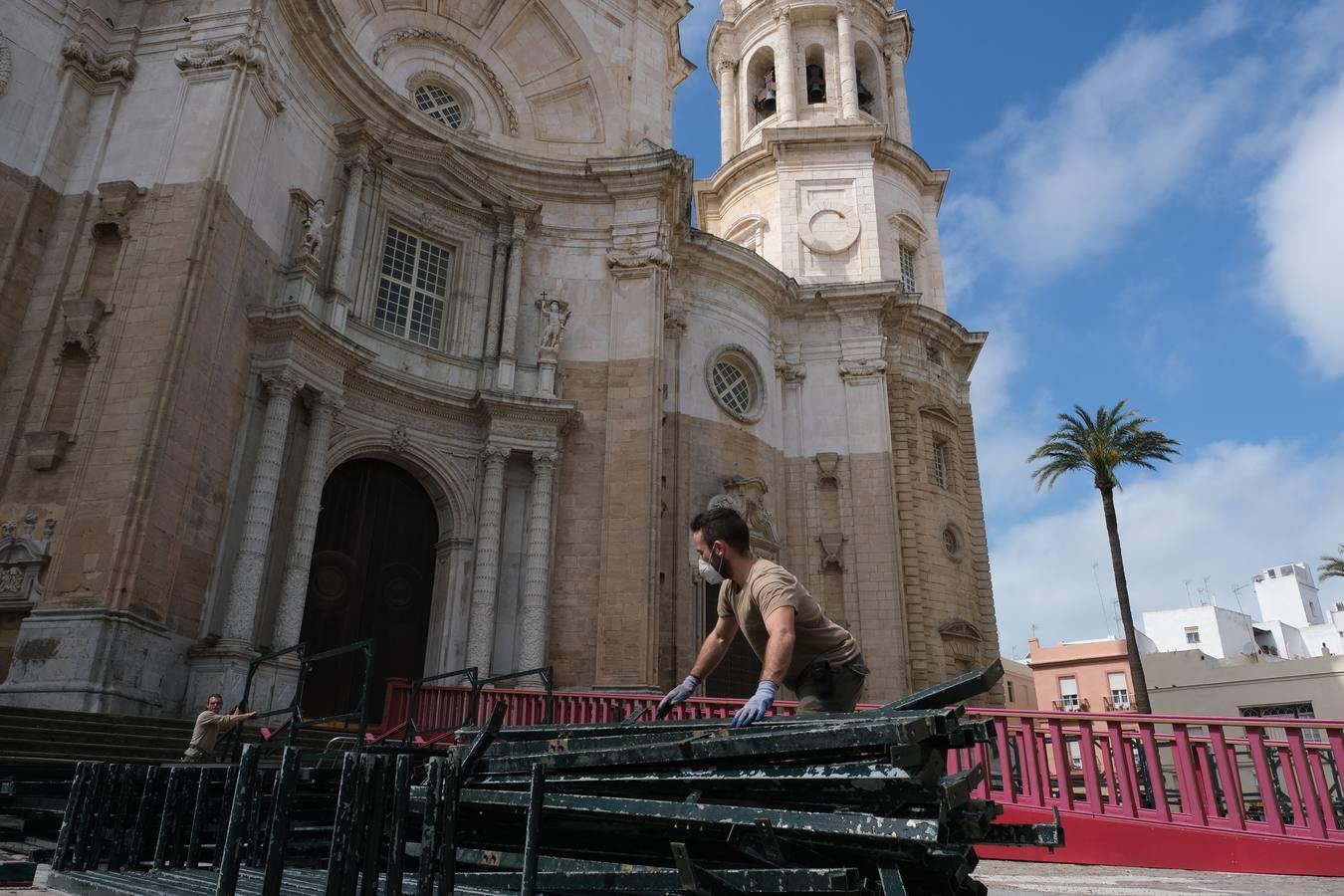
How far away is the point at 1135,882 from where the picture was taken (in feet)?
22.0

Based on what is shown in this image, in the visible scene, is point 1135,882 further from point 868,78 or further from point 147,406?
point 868,78

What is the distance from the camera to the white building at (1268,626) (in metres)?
53.3

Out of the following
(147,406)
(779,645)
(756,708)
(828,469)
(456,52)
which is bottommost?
(756,708)

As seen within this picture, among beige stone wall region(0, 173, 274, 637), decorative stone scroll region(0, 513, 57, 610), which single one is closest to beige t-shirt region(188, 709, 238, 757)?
beige stone wall region(0, 173, 274, 637)

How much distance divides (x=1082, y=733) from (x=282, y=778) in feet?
24.6

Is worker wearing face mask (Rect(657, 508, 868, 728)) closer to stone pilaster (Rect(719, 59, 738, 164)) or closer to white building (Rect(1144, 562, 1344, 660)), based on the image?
stone pilaster (Rect(719, 59, 738, 164))

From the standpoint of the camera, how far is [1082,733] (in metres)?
8.59

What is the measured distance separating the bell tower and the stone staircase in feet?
71.6

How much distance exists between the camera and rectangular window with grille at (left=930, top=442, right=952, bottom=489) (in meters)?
27.8

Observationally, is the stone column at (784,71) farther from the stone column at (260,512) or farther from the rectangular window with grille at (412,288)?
the stone column at (260,512)

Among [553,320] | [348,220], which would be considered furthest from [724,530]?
[553,320]

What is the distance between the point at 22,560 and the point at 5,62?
8231 mm

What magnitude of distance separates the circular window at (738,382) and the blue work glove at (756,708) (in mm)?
20585

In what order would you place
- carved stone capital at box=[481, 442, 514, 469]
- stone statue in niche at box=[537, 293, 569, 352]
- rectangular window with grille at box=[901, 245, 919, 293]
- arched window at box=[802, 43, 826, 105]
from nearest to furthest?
carved stone capital at box=[481, 442, 514, 469] < stone statue in niche at box=[537, 293, 569, 352] < rectangular window with grille at box=[901, 245, 919, 293] < arched window at box=[802, 43, 826, 105]
